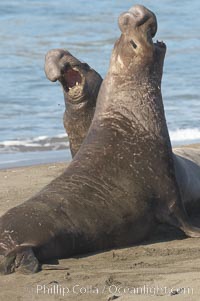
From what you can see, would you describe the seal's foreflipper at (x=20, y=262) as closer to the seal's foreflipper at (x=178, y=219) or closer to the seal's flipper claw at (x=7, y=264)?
the seal's flipper claw at (x=7, y=264)

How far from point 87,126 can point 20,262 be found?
8.02 ft

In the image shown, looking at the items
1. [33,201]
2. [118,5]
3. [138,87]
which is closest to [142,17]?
[138,87]

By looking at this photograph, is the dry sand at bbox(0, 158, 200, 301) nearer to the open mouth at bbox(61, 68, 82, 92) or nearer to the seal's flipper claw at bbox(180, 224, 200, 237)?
the seal's flipper claw at bbox(180, 224, 200, 237)

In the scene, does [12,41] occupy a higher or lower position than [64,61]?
lower

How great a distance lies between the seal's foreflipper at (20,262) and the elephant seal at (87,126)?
1453mm

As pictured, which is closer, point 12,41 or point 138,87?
point 138,87

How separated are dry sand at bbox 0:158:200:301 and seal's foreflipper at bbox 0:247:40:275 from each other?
53 millimetres

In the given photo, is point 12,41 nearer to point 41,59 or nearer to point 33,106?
point 41,59

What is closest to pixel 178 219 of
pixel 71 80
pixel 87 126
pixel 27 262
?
pixel 27 262

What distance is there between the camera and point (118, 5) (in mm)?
27031

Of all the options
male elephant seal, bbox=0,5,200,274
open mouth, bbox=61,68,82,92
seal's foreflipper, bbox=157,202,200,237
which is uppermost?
open mouth, bbox=61,68,82,92

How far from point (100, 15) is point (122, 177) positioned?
18624mm

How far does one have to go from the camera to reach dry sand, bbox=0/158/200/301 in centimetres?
552

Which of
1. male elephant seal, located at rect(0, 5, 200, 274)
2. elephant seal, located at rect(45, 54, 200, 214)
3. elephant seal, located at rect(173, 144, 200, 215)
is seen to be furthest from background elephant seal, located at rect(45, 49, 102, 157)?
elephant seal, located at rect(173, 144, 200, 215)
